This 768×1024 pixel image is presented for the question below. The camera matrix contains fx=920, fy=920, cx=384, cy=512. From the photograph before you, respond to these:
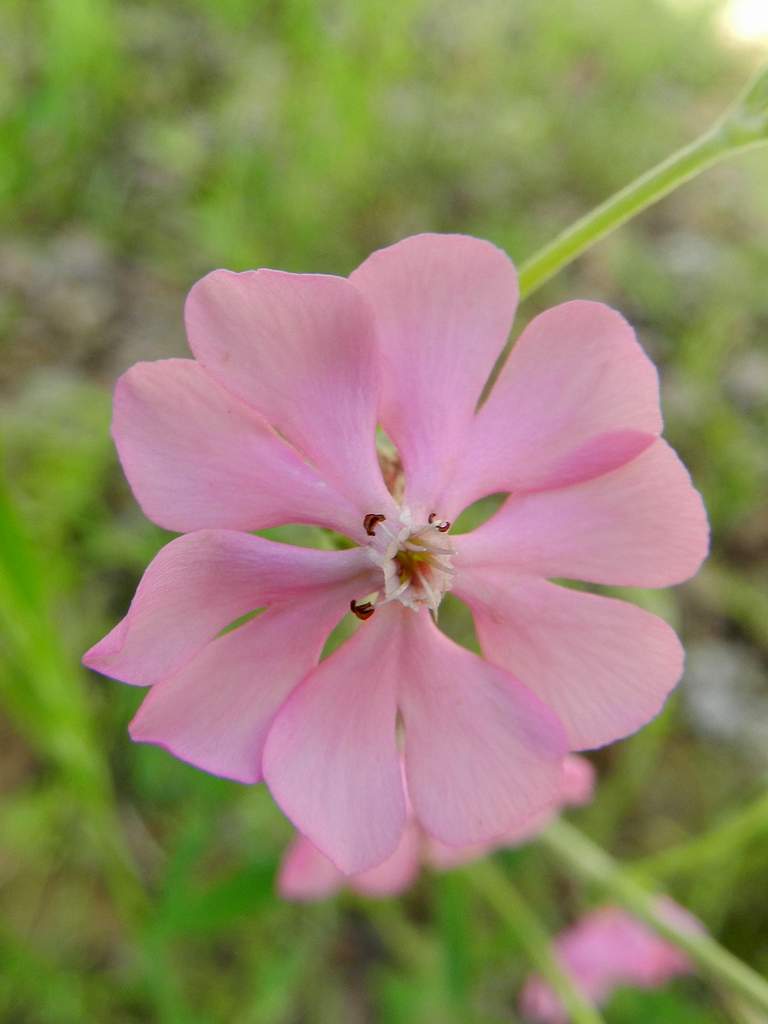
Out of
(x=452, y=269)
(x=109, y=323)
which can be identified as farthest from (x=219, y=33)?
(x=452, y=269)

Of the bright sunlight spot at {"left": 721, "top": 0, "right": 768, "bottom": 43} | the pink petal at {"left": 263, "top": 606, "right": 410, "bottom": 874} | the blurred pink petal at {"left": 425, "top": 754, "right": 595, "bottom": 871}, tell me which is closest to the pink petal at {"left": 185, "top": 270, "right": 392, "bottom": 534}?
the pink petal at {"left": 263, "top": 606, "right": 410, "bottom": 874}

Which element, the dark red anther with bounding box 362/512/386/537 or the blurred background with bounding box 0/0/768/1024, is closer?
the dark red anther with bounding box 362/512/386/537

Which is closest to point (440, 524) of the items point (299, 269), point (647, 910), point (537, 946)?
point (647, 910)

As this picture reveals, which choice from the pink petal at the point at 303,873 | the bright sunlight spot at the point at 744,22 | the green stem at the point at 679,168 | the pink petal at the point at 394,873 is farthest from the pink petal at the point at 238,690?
the bright sunlight spot at the point at 744,22

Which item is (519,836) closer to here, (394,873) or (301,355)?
(394,873)

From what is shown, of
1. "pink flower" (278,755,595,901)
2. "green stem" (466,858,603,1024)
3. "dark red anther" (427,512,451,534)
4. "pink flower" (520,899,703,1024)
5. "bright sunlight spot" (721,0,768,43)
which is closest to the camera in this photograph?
"dark red anther" (427,512,451,534)

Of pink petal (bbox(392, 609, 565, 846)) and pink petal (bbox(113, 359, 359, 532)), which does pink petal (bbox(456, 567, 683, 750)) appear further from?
pink petal (bbox(113, 359, 359, 532))

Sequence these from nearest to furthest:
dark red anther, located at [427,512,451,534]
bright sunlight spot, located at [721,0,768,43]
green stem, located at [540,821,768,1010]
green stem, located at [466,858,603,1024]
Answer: dark red anther, located at [427,512,451,534]
green stem, located at [540,821,768,1010]
green stem, located at [466,858,603,1024]
bright sunlight spot, located at [721,0,768,43]
